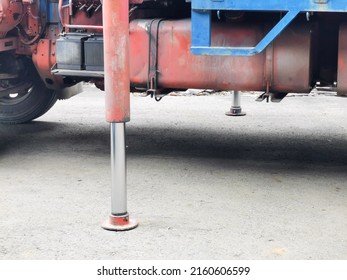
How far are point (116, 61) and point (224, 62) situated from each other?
1533 millimetres

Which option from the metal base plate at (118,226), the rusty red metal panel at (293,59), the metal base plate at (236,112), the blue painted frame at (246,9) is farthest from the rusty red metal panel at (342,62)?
the metal base plate at (236,112)

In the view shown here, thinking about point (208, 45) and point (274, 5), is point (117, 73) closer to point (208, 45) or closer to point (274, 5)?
point (208, 45)

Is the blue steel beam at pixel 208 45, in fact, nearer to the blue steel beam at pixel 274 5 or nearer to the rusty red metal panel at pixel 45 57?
the blue steel beam at pixel 274 5

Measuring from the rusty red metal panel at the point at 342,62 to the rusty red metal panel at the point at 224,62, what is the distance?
24 cm

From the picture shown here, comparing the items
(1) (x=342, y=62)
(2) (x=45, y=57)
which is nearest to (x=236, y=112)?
(2) (x=45, y=57)

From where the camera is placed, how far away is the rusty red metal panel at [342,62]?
5.32 metres

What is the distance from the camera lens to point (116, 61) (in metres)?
4.29

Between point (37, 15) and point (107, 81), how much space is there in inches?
94.8

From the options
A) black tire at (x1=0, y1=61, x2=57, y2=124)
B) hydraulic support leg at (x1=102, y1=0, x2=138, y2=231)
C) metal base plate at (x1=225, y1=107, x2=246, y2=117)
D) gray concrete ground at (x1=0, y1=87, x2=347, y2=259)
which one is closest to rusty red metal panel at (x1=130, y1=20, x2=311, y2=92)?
gray concrete ground at (x1=0, y1=87, x2=347, y2=259)

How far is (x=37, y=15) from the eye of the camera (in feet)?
21.1

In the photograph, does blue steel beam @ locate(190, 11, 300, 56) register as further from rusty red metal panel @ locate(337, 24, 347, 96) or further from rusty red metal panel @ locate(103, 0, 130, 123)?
rusty red metal panel @ locate(103, 0, 130, 123)

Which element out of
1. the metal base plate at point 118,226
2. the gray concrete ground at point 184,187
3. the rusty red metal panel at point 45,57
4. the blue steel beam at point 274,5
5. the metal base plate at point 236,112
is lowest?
the metal base plate at point 236,112

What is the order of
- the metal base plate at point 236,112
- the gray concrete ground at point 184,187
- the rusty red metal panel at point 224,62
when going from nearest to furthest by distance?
the gray concrete ground at point 184,187 → the rusty red metal panel at point 224,62 → the metal base plate at point 236,112
